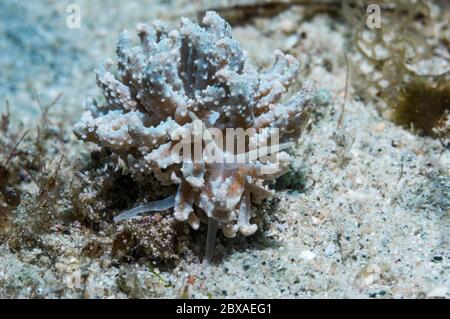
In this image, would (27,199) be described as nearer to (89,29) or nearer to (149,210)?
(149,210)

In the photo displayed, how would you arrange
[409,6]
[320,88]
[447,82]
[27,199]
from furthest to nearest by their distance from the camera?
[409,6] → [320,88] → [447,82] → [27,199]

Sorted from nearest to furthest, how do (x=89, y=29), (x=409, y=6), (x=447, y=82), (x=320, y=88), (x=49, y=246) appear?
(x=49, y=246) → (x=447, y=82) → (x=320, y=88) → (x=409, y=6) → (x=89, y=29)

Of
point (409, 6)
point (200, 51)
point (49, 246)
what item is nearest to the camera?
point (200, 51)

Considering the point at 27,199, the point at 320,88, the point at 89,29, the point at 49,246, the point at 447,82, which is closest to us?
the point at 49,246

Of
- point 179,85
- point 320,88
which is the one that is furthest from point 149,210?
point 320,88

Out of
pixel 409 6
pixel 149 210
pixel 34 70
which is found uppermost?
pixel 409 6

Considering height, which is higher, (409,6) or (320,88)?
(409,6)

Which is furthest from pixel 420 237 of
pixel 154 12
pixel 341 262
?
pixel 154 12

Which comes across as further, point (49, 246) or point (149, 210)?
point (49, 246)

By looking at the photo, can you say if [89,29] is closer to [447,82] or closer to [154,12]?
[154,12]

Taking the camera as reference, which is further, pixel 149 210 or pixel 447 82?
pixel 447 82
